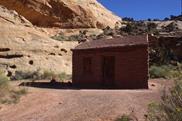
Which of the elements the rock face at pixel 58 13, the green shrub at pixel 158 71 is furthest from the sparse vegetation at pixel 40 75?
the rock face at pixel 58 13

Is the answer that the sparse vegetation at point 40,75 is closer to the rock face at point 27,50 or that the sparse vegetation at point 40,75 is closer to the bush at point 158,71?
the rock face at point 27,50

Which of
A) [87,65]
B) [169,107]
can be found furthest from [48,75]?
[169,107]

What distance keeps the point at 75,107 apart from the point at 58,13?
106 feet

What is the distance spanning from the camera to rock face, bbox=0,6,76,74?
27847 mm

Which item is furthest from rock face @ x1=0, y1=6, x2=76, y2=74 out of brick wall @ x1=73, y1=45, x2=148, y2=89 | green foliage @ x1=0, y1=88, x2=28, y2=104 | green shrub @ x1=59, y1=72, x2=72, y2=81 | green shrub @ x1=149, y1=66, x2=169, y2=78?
green foliage @ x1=0, y1=88, x2=28, y2=104

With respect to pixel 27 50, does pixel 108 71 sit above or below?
below

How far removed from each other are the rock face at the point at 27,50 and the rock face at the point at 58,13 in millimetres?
10059

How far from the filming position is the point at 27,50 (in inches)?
1162

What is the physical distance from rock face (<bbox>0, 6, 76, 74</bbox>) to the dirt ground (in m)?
10.7

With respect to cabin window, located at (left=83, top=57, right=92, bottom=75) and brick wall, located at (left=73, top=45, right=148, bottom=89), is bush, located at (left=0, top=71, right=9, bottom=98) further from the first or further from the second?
cabin window, located at (left=83, top=57, right=92, bottom=75)

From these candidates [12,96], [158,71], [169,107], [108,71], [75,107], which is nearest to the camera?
[169,107]

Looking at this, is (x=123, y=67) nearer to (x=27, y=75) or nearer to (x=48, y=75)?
(x=48, y=75)

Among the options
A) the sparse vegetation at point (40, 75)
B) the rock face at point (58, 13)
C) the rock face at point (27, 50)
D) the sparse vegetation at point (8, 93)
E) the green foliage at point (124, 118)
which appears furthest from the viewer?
the rock face at point (58, 13)

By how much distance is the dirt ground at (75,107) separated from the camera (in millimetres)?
12958
